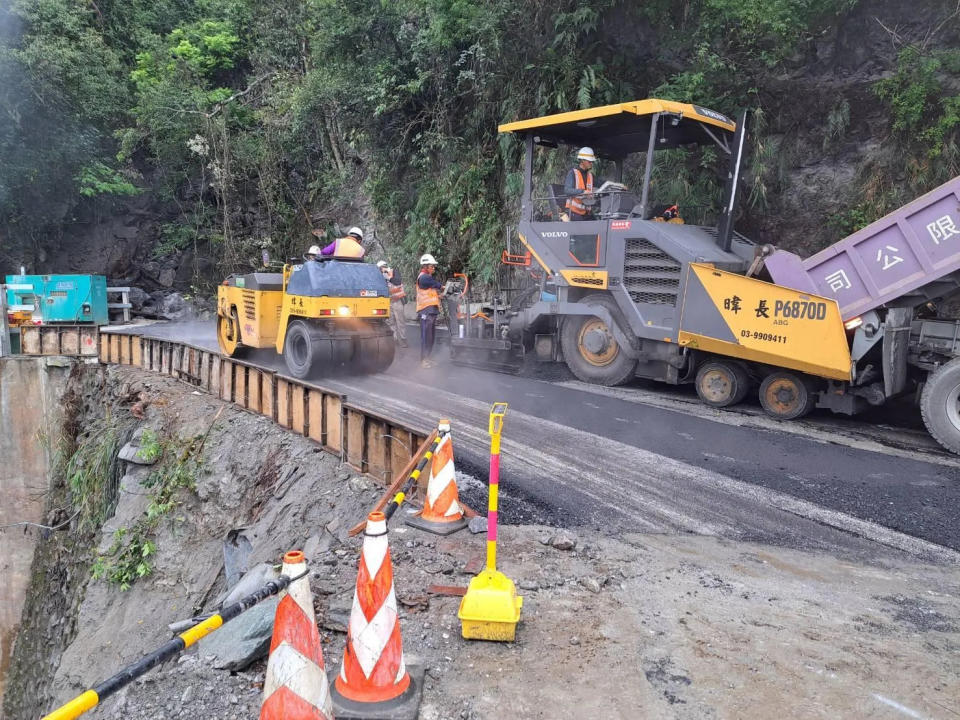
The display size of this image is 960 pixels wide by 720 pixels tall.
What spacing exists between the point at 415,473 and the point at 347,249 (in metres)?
5.44

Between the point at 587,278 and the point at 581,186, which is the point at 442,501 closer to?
the point at 587,278

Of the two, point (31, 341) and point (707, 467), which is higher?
point (31, 341)

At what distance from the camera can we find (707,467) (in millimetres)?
5707

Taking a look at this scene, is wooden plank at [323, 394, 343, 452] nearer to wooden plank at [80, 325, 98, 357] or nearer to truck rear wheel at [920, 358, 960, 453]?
truck rear wheel at [920, 358, 960, 453]

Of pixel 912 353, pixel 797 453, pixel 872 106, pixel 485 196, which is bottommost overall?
pixel 797 453

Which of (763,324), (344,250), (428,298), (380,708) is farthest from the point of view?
(428,298)

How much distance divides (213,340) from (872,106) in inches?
513

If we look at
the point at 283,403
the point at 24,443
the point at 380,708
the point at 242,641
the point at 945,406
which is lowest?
the point at 24,443

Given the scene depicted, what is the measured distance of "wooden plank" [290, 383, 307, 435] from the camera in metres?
7.05

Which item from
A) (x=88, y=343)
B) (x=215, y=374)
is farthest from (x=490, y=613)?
(x=88, y=343)

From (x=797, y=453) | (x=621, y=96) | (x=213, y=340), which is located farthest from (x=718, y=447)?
(x=213, y=340)

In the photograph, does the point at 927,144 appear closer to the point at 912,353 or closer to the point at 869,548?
the point at 912,353

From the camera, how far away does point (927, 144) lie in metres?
9.28

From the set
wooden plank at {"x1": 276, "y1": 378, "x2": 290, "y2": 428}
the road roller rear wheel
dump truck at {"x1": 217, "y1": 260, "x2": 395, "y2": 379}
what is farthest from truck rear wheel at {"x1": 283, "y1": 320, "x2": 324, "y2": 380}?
wooden plank at {"x1": 276, "y1": 378, "x2": 290, "y2": 428}
